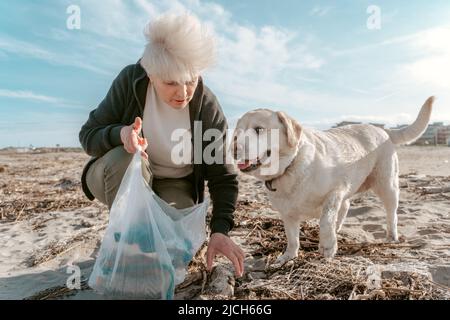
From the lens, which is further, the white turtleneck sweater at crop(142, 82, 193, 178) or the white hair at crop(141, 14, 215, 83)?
the white turtleneck sweater at crop(142, 82, 193, 178)

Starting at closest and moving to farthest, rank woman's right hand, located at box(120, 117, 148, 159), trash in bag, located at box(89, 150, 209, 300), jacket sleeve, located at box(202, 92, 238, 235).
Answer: trash in bag, located at box(89, 150, 209, 300)
woman's right hand, located at box(120, 117, 148, 159)
jacket sleeve, located at box(202, 92, 238, 235)

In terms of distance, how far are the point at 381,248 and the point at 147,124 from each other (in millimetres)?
2071

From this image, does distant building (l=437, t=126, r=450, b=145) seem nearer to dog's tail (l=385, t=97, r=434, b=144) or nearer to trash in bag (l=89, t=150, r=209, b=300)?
dog's tail (l=385, t=97, r=434, b=144)

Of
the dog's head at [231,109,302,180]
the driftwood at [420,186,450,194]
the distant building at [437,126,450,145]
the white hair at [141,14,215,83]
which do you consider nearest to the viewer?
the white hair at [141,14,215,83]

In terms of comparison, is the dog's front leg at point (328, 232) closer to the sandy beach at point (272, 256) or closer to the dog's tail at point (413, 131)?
the sandy beach at point (272, 256)

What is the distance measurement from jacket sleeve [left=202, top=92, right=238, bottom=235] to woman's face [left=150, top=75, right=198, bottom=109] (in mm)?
296

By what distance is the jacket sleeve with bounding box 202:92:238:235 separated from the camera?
2787 millimetres

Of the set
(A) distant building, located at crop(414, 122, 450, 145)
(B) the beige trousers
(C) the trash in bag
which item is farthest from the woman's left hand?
(A) distant building, located at crop(414, 122, 450, 145)

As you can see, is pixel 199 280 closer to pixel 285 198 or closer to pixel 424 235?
pixel 285 198

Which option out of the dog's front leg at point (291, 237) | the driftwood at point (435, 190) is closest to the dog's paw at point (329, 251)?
the dog's front leg at point (291, 237)

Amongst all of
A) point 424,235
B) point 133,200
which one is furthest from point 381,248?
point 133,200

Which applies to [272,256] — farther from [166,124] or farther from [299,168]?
[166,124]

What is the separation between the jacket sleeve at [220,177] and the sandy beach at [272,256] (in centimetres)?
39

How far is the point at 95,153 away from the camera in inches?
113
